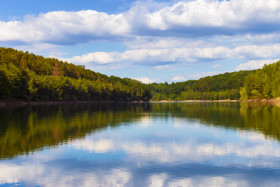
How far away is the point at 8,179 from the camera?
17078mm

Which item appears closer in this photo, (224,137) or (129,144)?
(129,144)

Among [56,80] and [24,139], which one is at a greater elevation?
[56,80]

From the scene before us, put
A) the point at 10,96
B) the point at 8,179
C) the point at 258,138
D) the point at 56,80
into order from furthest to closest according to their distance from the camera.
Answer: the point at 56,80
the point at 10,96
the point at 258,138
the point at 8,179

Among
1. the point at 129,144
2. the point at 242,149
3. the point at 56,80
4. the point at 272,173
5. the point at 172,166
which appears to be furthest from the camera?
the point at 56,80

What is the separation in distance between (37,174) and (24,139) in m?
13.7

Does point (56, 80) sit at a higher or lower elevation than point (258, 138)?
higher

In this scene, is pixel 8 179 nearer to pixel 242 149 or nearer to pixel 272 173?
pixel 272 173

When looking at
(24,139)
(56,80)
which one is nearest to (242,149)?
(24,139)

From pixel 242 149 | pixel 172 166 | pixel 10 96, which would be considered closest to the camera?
pixel 172 166

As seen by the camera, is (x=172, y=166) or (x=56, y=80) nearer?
(x=172, y=166)

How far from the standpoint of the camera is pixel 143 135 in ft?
118

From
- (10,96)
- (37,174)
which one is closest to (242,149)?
(37,174)

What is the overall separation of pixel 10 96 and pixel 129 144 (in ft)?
355

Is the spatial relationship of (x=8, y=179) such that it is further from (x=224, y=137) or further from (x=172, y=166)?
(x=224, y=137)
